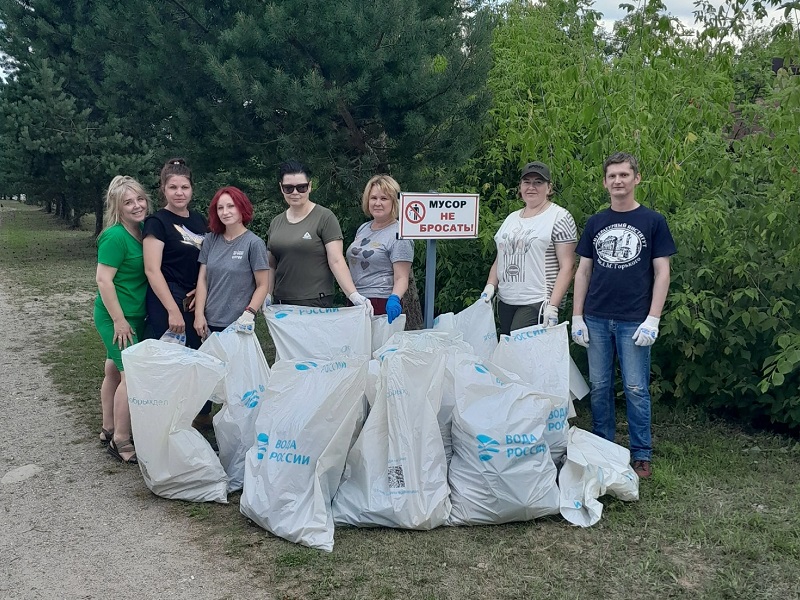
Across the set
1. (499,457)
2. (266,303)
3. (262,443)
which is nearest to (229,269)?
(266,303)

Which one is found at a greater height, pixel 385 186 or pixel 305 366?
pixel 385 186

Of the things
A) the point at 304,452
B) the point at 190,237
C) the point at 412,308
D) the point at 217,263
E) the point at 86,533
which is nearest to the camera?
A: the point at 304,452

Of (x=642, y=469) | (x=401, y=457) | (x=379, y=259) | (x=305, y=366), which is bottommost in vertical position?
(x=642, y=469)

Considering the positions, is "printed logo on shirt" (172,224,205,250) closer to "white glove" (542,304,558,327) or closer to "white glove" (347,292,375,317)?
"white glove" (347,292,375,317)

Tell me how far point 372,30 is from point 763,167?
268 centimetres

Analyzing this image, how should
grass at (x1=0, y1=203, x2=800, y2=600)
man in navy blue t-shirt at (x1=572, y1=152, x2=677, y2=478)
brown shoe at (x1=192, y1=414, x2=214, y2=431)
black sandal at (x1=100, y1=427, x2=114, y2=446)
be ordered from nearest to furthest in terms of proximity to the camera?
grass at (x1=0, y1=203, x2=800, y2=600) → man in navy blue t-shirt at (x1=572, y1=152, x2=677, y2=478) → black sandal at (x1=100, y1=427, x2=114, y2=446) → brown shoe at (x1=192, y1=414, x2=214, y2=431)

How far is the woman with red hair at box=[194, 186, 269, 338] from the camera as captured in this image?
390 centimetres

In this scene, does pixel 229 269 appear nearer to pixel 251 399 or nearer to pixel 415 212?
pixel 251 399

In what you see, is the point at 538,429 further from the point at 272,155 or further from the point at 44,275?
the point at 44,275

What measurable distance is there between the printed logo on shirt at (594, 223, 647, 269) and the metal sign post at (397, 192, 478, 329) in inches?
31.8

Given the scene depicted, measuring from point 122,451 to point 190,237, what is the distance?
126 centimetres

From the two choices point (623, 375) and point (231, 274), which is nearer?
point (623, 375)

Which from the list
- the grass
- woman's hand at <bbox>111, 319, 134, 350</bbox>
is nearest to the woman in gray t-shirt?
woman's hand at <bbox>111, 319, 134, 350</bbox>

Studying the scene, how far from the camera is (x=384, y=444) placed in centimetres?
317
